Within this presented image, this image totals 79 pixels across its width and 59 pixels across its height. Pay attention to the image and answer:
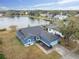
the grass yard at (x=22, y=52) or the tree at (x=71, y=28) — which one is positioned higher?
the tree at (x=71, y=28)

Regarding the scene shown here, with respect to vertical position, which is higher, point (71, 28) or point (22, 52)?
point (71, 28)

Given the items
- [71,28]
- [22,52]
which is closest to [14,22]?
[22,52]

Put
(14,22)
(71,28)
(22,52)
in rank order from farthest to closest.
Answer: (14,22), (71,28), (22,52)

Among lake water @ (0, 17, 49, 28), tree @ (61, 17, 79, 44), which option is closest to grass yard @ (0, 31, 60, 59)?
tree @ (61, 17, 79, 44)

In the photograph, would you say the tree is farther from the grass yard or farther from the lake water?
the lake water

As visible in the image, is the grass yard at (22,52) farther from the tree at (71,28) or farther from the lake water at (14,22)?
the lake water at (14,22)

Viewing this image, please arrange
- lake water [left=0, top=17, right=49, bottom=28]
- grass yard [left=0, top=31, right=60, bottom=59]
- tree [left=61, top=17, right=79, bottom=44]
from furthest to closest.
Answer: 1. lake water [left=0, top=17, right=49, bottom=28]
2. tree [left=61, top=17, right=79, bottom=44]
3. grass yard [left=0, top=31, right=60, bottom=59]

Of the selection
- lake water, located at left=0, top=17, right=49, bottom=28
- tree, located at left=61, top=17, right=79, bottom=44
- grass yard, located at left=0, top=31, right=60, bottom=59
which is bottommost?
grass yard, located at left=0, top=31, right=60, bottom=59

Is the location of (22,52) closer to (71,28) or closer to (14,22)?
(71,28)

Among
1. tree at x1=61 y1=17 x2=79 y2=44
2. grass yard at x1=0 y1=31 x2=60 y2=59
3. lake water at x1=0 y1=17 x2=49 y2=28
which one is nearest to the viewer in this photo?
grass yard at x1=0 y1=31 x2=60 y2=59

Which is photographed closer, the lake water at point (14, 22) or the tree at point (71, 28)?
the tree at point (71, 28)

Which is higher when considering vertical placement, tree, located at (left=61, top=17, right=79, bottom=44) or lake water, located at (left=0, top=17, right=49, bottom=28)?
tree, located at (left=61, top=17, right=79, bottom=44)

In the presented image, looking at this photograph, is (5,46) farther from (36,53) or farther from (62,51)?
(62,51)

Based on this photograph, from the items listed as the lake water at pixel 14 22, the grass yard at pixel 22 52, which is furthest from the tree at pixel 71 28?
the lake water at pixel 14 22
